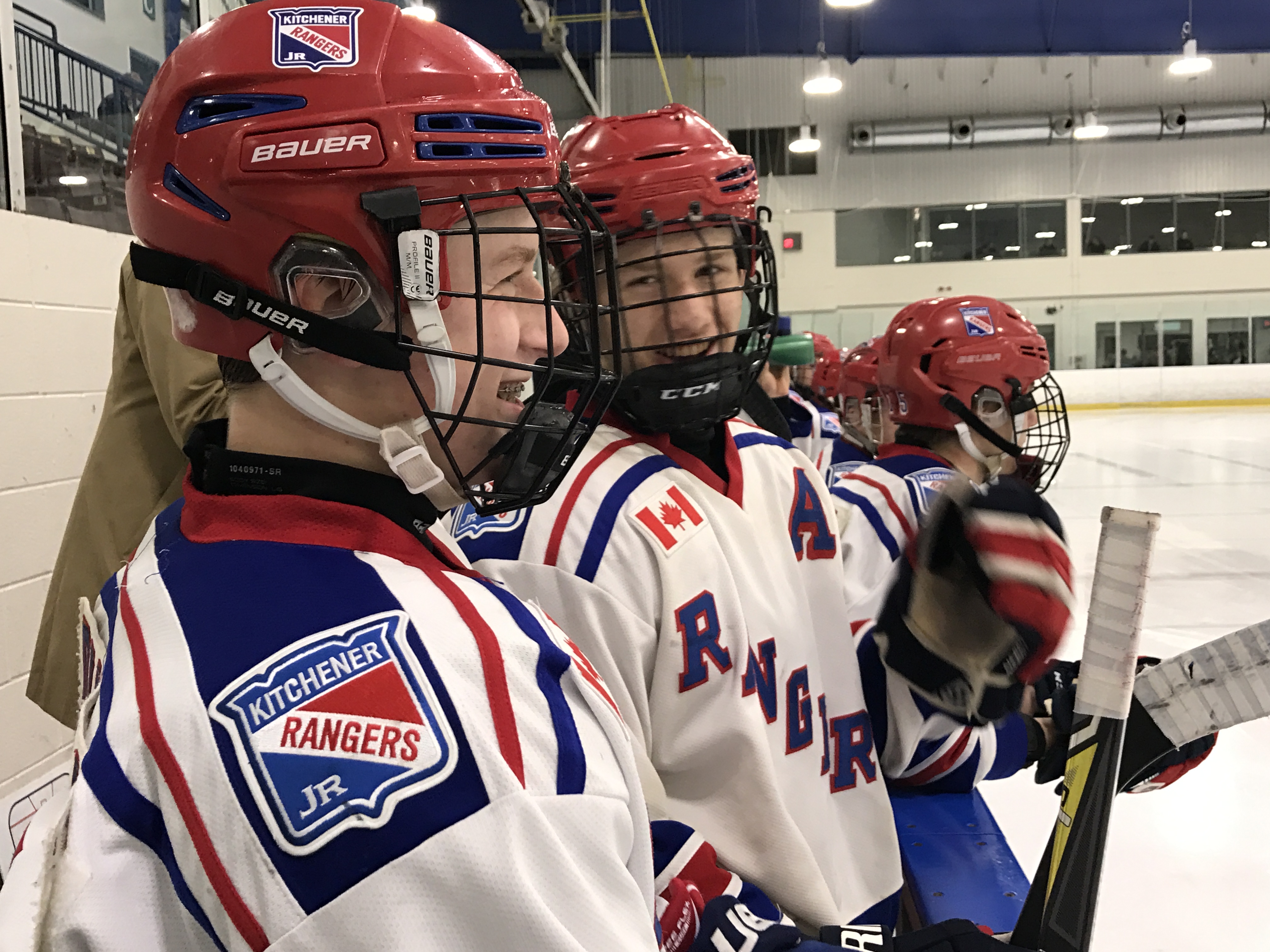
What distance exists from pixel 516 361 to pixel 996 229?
1809cm

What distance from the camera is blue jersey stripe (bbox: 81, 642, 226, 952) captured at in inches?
22.4

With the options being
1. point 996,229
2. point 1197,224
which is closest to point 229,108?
point 996,229

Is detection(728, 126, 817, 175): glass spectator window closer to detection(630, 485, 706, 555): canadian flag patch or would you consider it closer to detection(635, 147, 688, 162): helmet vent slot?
detection(635, 147, 688, 162): helmet vent slot

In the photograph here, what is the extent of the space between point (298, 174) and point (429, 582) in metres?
0.31

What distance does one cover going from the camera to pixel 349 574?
0.64m

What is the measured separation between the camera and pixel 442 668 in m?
0.60

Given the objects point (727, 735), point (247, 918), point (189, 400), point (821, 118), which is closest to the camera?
point (247, 918)

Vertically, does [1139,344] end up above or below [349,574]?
below

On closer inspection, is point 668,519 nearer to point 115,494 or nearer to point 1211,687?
point 1211,687

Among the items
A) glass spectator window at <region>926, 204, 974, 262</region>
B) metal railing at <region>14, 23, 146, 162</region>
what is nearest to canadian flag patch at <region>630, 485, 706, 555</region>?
metal railing at <region>14, 23, 146, 162</region>

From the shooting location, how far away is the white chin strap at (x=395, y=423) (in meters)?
0.72

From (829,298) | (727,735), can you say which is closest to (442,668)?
(727,735)

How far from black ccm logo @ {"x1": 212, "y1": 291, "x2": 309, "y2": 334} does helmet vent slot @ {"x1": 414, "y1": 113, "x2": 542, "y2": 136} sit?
0.53 feet

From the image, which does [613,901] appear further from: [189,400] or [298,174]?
[189,400]
